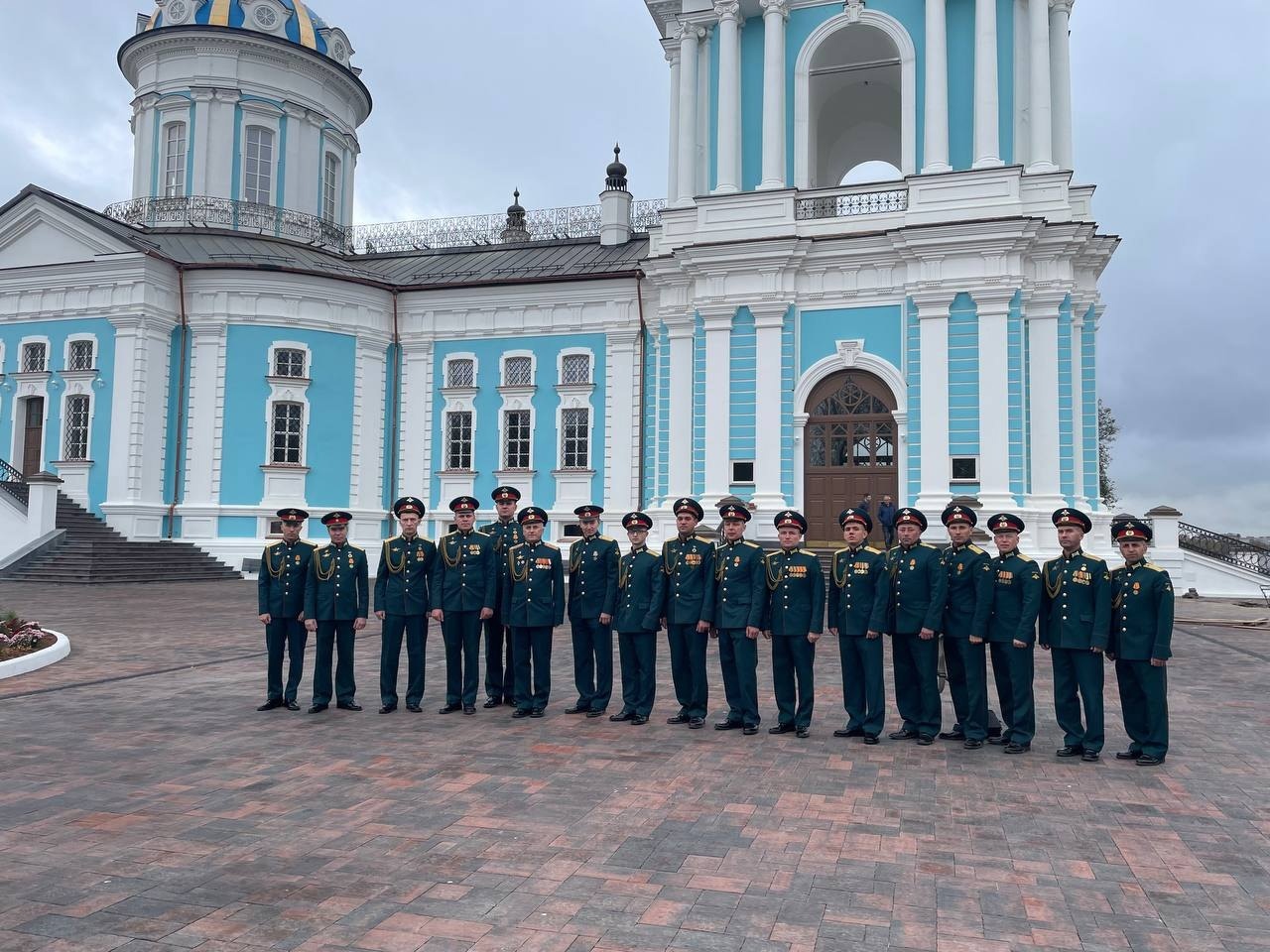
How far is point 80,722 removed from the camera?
7.57 meters

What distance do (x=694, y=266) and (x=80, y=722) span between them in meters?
16.9

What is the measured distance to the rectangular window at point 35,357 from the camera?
84.6 ft

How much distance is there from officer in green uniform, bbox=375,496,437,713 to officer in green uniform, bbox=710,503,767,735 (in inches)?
102

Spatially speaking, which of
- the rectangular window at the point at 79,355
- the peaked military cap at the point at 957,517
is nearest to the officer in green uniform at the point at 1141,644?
the peaked military cap at the point at 957,517

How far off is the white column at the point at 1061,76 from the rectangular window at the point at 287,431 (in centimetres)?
1973

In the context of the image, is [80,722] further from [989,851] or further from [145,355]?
[145,355]

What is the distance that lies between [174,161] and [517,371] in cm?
1382

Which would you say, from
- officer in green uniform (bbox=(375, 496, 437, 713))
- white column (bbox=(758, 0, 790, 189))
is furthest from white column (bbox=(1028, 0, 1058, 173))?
officer in green uniform (bbox=(375, 496, 437, 713))

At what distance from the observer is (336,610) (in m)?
8.48

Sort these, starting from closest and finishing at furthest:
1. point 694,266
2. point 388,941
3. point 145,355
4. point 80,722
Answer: point 388,941
point 80,722
point 694,266
point 145,355

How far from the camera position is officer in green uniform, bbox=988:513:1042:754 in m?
7.21

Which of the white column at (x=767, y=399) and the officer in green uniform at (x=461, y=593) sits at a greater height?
the white column at (x=767, y=399)

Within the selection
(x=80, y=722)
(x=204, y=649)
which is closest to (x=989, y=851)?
(x=80, y=722)

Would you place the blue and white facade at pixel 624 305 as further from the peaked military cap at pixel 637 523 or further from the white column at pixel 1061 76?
the peaked military cap at pixel 637 523
